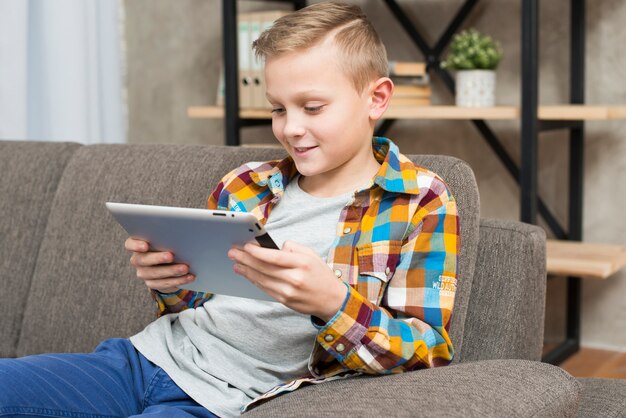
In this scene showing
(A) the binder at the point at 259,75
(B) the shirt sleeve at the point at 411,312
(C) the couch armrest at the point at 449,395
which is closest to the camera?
(C) the couch armrest at the point at 449,395

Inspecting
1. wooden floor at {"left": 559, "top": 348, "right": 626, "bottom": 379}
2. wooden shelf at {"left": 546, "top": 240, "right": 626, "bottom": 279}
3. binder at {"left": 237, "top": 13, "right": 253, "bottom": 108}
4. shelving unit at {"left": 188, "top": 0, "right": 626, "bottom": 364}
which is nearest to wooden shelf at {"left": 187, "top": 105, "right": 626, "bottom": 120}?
shelving unit at {"left": 188, "top": 0, "right": 626, "bottom": 364}

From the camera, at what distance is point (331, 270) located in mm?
1133

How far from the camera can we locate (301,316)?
1.22 m

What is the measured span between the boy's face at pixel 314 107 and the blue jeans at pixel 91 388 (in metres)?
0.35

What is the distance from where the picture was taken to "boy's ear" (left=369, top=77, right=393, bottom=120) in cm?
128

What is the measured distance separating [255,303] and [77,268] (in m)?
0.51

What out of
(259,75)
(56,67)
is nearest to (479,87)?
(259,75)

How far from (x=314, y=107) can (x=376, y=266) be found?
225 mm

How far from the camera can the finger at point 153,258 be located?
1.17 meters

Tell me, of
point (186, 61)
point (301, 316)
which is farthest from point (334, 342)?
point (186, 61)

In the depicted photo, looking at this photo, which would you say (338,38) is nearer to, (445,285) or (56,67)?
(445,285)

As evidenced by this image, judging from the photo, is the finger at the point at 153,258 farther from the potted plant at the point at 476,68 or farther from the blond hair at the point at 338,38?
the potted plant at the point at 476,68

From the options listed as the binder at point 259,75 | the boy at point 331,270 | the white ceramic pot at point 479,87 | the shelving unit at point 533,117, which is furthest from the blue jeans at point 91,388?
the binder at point 259,75

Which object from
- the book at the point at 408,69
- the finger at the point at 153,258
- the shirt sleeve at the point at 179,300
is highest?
the book at the point at 408,69
